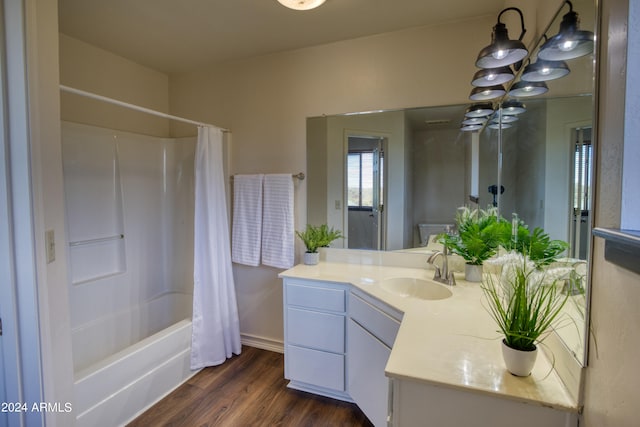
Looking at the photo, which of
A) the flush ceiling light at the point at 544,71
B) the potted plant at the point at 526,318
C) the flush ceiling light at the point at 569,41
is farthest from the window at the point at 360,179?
the potted plant at the point at 526,318

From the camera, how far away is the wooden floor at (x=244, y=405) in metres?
1.84

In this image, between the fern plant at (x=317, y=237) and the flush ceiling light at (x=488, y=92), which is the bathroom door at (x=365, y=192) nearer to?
the fern plant at (x=317, y=237)

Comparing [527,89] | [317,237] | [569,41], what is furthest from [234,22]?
[569,41]

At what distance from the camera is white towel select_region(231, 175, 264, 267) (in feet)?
8.35

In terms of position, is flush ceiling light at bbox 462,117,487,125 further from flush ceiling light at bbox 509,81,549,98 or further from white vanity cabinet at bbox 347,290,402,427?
white vanity cabinet at bbox 347,290,402,427

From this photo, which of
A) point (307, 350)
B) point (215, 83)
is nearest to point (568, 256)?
point (307, 350)

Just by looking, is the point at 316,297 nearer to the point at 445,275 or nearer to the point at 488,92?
the point at 445,275

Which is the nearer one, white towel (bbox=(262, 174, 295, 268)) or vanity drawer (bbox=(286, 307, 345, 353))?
vanity drawer (bbox=(286, 307, 345, 353))

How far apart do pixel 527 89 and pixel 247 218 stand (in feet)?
6.66

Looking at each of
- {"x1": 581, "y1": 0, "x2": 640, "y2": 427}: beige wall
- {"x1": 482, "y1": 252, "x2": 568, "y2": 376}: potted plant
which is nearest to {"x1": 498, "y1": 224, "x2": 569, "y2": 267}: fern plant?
{"x1": 482, "y1": 252, "x2": 568, "y2": 376}: potted plant

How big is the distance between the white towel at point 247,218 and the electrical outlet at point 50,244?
1.36 meters

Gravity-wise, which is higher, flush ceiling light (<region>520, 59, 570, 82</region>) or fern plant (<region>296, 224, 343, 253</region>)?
flush ceiling light (<region>520, 59, 570, 82</region>)

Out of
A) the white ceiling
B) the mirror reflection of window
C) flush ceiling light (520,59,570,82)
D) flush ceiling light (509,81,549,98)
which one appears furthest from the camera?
the white ceiling

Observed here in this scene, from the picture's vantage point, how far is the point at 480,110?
75.9 inches
